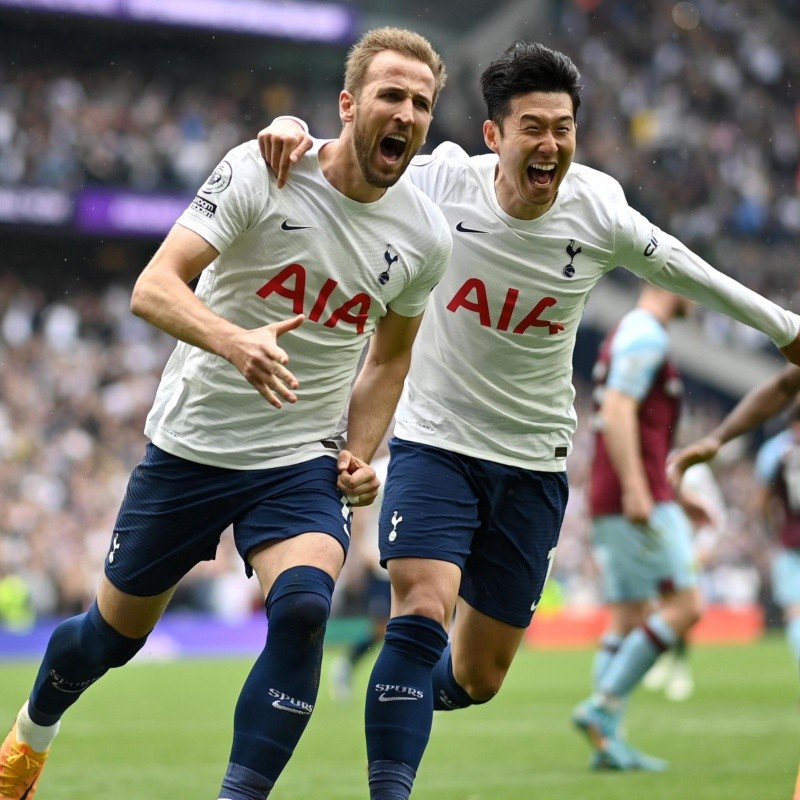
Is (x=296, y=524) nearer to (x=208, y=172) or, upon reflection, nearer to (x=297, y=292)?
(x=297, y=292)

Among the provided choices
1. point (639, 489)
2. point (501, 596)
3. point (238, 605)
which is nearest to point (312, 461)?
point (501, 596)

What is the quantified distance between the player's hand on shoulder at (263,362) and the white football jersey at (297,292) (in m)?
0.57

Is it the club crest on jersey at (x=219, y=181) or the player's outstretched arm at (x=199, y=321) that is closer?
the player's outstretched arm at (x=199, y=321)

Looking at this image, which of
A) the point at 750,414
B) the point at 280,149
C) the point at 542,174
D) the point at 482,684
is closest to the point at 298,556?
the point at 280,149

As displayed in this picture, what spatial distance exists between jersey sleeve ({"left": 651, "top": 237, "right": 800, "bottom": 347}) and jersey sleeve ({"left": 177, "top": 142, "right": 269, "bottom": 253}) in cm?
152

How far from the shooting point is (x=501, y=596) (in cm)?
548

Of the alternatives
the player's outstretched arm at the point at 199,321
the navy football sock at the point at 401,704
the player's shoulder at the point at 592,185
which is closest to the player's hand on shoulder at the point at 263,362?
the player's outstretched arm at the point at 199,321

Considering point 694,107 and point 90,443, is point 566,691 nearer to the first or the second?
point 90,443

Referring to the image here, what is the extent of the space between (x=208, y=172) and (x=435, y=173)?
18668mm

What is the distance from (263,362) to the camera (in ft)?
12.7

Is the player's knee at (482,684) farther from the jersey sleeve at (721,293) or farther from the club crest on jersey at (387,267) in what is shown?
the club crest on jersey at (387,267)

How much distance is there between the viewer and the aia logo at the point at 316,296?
14.9 ft

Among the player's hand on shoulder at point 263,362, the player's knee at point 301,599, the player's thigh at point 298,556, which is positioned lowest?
the player's knee at point 301,599

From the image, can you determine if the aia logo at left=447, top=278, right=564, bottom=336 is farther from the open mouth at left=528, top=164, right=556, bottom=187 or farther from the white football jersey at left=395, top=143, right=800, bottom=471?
the open mouth at left=528, top=164, right=556, bottom=187
